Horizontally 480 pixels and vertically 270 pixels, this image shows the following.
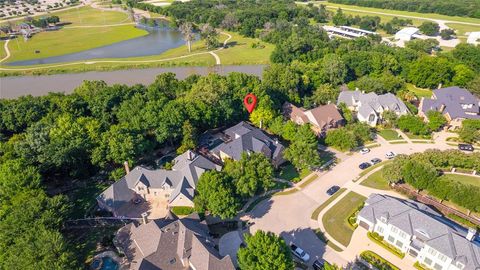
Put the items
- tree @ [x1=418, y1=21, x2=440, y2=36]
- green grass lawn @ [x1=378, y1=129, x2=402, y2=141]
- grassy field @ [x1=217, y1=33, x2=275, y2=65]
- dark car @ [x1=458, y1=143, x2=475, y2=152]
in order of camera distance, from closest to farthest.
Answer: dark car @ [x1=458, y1=143, x2=475, y2=152]
green grass lawn @ [x1=378, y1=129, x2=402, y2=141]
grassy field @ [x1=217, y1=33, x2=275, y2=65]
tree @ [x1=418, y1=21, x2=440, y2=36]

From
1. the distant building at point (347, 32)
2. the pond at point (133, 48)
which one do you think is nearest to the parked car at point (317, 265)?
the pond at point (133, 48)

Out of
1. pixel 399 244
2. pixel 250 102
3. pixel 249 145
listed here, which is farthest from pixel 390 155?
pixel 250 102

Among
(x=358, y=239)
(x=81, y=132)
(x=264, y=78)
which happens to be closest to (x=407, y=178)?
(x=358, y=239)

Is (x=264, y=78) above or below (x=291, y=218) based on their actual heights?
above

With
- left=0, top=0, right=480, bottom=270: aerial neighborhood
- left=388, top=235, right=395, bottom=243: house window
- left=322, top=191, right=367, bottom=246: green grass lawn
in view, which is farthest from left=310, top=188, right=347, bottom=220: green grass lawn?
left=388, top=235, right=395, bottom=243: house window

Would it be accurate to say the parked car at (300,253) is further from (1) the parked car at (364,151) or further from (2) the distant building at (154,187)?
(1) the parked car at (364,151)

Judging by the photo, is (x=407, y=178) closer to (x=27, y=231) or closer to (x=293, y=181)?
(x=293, y=181)

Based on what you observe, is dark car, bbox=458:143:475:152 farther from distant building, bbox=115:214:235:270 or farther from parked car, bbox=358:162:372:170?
distant building, bbox=115:214:235:270

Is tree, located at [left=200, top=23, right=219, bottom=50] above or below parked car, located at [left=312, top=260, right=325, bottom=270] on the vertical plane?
above
